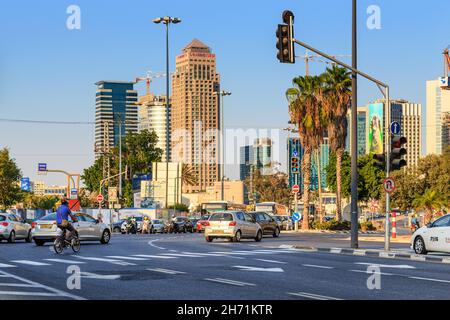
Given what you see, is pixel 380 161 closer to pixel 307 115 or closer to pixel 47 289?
pixel 47 289

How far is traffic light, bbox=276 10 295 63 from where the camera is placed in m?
25.3

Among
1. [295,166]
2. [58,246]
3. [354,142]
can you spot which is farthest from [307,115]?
[58,246]

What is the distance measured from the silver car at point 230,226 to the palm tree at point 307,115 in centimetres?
2490

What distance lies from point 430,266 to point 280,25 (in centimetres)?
859

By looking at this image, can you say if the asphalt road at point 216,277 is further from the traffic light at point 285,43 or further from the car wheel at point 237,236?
the car wheel at point 237,236

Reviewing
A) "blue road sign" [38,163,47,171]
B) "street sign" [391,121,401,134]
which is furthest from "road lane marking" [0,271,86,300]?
"blue road sign" [38,163,47,171]

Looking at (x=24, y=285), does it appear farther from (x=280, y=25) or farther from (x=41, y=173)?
(x=41, y=173)

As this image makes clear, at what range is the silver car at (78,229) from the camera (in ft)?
111

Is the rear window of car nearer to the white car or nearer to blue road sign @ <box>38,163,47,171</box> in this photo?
the white car

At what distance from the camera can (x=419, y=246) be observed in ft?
90.6

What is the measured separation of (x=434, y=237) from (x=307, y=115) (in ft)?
123
